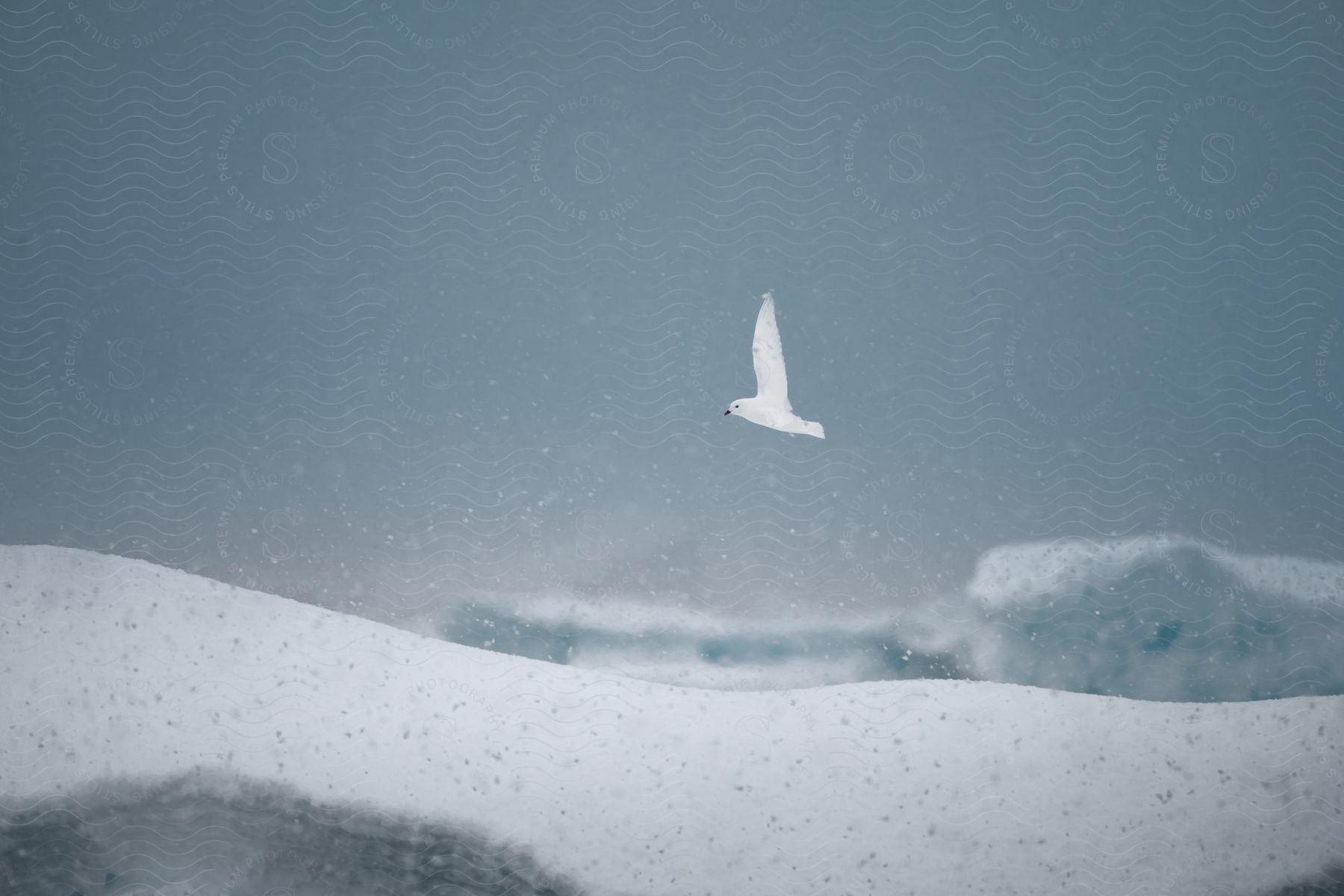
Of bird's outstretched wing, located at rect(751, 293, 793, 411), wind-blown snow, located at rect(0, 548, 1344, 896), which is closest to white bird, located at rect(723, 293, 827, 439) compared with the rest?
bird's outstretched wing, located at rect(751, 293, 793, 411)

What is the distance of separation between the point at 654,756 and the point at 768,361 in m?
1.06

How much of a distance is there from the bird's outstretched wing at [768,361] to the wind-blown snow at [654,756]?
782 mm

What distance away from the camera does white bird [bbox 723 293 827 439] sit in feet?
7.38

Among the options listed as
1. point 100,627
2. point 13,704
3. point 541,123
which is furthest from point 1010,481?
point 13,704

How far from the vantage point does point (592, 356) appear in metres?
2.31

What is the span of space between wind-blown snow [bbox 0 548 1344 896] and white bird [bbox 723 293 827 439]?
700mm

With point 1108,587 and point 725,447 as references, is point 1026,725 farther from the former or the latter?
point 725,447

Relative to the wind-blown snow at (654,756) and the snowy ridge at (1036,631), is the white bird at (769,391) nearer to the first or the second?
the snowy ridge at (1036,631)

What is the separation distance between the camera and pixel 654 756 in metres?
2.25
